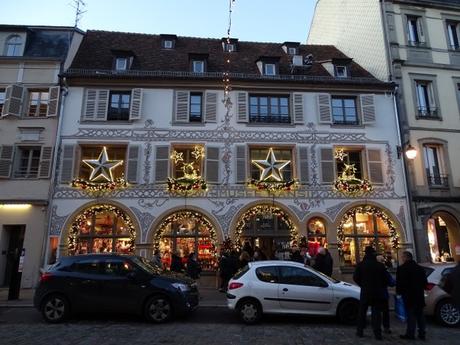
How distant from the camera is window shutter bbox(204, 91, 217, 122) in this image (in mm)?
16219

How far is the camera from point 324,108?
1667 cm

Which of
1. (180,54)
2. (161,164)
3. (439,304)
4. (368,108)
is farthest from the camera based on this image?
(180,54)

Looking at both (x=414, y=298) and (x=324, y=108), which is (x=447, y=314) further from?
(x=324, y=108)

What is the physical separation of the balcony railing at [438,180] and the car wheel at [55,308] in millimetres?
14799

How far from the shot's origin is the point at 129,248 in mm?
14875

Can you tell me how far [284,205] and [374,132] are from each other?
538 centimetres

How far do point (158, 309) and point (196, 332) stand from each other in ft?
4.34

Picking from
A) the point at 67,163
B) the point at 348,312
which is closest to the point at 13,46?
the point at 67,163

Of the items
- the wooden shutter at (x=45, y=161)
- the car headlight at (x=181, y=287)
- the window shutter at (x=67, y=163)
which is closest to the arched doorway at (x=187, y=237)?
the window shutter at (x=67, y=163)

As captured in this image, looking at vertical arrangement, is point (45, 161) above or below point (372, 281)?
above

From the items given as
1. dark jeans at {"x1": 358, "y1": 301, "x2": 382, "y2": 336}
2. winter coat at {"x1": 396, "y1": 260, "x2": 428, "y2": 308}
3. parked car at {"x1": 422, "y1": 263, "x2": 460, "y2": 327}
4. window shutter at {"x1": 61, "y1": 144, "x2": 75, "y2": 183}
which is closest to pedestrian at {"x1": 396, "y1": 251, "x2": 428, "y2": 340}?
winter coat at {"x1": 396, "y1": 260, "x2": 428, "y2": 308}

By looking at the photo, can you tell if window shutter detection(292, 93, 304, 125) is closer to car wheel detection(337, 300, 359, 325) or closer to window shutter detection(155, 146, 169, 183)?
window shutter detection(155, 146, 169, 183)

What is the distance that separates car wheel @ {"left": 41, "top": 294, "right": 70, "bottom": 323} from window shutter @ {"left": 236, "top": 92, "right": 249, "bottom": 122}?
1018 cm

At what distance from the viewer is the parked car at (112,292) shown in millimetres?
8656
